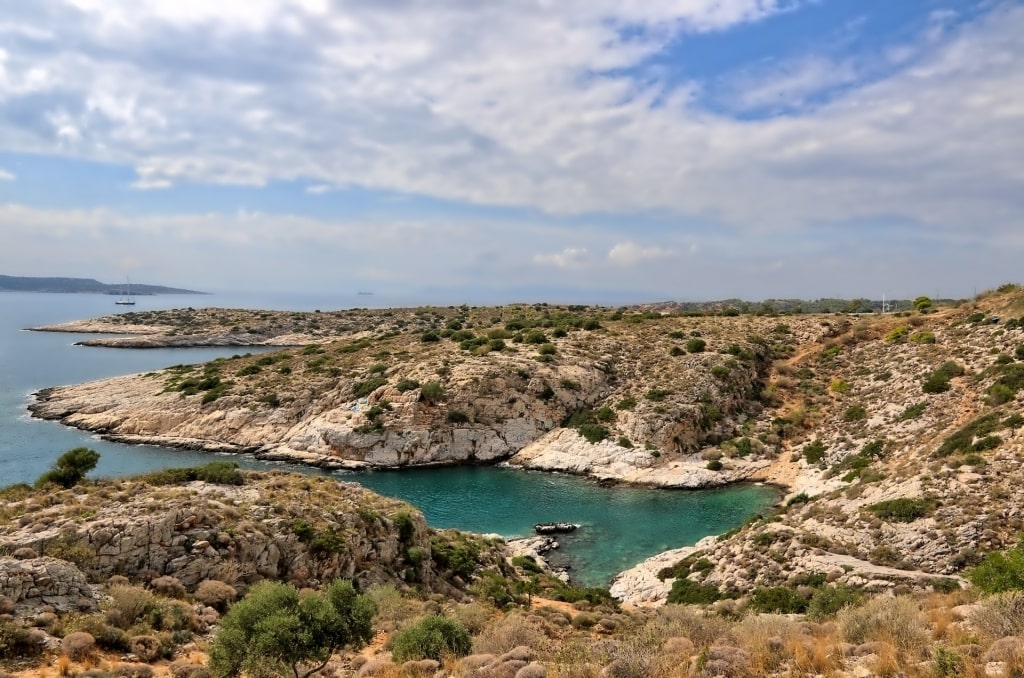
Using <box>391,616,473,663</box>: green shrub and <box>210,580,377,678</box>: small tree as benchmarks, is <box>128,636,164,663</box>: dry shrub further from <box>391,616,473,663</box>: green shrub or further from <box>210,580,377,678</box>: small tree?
<box>391,616,473,663</box>: green shrub

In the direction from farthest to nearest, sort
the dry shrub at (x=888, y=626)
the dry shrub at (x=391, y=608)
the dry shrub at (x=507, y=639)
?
the dry shrub at (x=391, y=608) → the dry shrub at (x=507, y=639) → the dry shrub at (x=888, y=626)

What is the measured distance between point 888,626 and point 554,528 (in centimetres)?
2250

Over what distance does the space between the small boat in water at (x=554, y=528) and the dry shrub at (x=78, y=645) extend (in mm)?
22773

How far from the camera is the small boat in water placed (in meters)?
30.9

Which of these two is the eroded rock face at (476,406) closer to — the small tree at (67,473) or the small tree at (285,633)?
the small tree at (67,473)

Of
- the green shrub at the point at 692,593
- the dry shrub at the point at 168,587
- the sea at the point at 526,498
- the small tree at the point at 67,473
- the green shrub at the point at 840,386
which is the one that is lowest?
the sea at the point at 526,498

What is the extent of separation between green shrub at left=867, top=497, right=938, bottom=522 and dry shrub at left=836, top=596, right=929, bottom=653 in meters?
11.9

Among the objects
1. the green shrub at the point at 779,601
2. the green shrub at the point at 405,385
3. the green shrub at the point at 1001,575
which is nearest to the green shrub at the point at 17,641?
the green shrub at the point at 779,601

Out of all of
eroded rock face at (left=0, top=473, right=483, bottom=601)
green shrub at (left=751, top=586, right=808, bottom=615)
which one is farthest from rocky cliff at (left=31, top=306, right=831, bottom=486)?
eroded rock face at (left=0, top=473, right=483, bottom=601)

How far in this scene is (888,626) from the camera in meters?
9.71

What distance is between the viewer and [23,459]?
1676 inches

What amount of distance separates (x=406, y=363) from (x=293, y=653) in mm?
43713

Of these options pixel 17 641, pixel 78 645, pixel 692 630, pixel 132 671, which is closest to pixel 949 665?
pixel 692 630

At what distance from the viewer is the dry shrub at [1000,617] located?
868 cm
